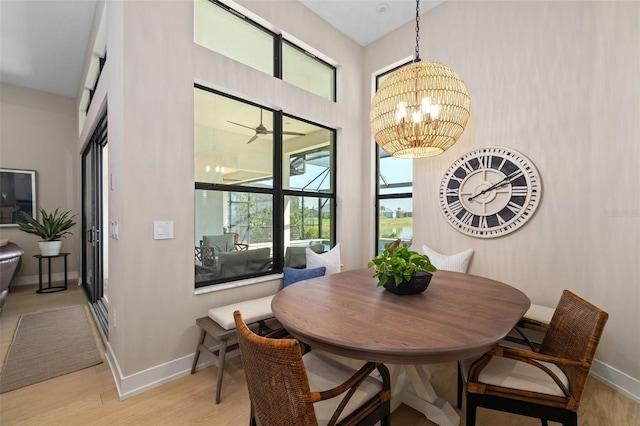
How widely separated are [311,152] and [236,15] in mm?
1560

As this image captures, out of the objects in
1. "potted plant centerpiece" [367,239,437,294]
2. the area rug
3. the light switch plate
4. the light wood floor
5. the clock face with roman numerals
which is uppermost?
the clock face with roman numerals

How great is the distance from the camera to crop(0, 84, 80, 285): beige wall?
459 cm

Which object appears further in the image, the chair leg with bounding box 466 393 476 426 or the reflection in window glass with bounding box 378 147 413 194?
the reflection in window glass with bounding box 378 147 413 194

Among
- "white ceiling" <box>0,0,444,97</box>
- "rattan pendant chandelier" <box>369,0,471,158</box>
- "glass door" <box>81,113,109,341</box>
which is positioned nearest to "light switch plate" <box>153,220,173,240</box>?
"glass door" <box>81,113,109,341</box>

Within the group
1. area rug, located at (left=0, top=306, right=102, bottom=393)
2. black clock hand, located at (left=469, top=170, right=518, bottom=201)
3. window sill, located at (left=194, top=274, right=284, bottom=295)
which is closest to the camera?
area rug, located at (left=0, top=306, right=102, bottom=393)

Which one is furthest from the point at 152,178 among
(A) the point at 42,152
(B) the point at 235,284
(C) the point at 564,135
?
(A) the point at 42,152

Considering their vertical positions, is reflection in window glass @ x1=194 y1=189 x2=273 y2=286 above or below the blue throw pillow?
above

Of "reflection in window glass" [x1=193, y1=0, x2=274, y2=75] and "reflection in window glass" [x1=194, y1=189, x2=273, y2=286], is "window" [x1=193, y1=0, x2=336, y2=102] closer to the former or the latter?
"reflection in window glass" [x1=193, y1=0, x2=274, y2=75]

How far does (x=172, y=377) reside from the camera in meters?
2.14

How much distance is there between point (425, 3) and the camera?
313 centimetres

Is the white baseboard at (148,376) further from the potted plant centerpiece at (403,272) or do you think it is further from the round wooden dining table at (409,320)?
the potted plant centerpiece at (403,272)

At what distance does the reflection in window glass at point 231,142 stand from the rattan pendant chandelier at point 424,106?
1.35 meters

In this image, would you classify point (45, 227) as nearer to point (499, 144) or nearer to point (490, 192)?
point (490, 192)

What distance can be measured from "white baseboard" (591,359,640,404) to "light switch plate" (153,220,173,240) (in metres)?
3.44
